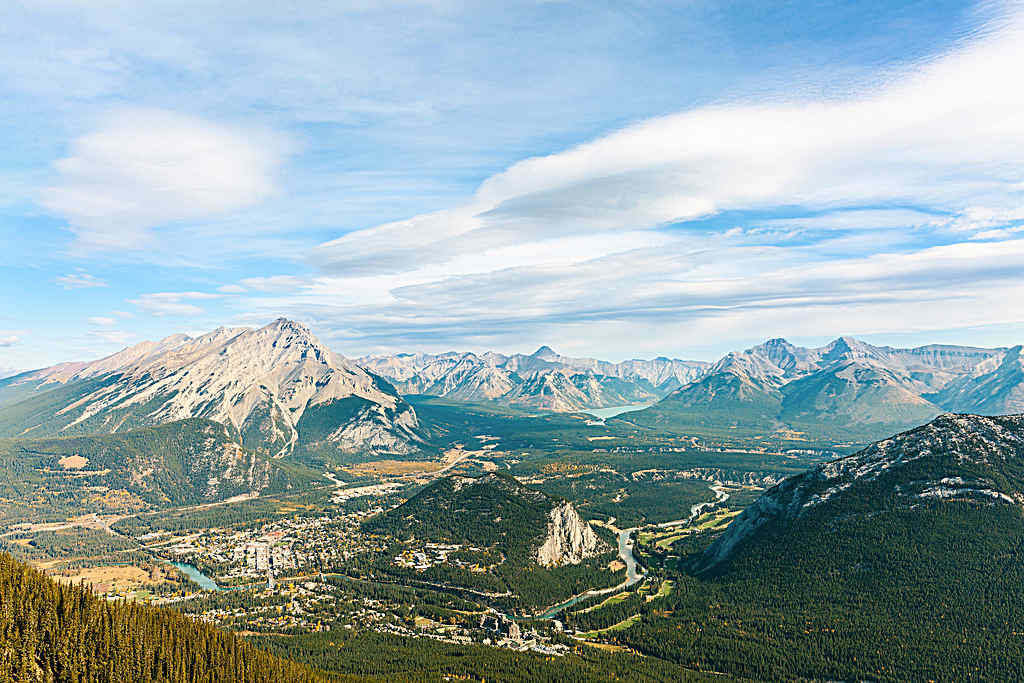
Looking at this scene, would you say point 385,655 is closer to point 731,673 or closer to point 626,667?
point 626,667

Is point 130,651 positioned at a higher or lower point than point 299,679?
higher

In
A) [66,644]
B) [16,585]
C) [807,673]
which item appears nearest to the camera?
[66,644]

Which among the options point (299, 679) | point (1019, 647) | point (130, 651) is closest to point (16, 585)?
point (130, 651)

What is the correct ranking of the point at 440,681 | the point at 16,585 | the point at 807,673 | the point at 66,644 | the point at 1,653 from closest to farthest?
the point at 1,653
the point at 66,644
the point at 16,585
the point at 440,681
the point at 807,673

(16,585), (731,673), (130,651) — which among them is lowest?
(731,673)

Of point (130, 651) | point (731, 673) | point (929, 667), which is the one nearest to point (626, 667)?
point (731, 673)

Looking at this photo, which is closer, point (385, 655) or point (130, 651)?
point (130, 651)

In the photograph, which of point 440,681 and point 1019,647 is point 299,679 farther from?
point 1019,647
